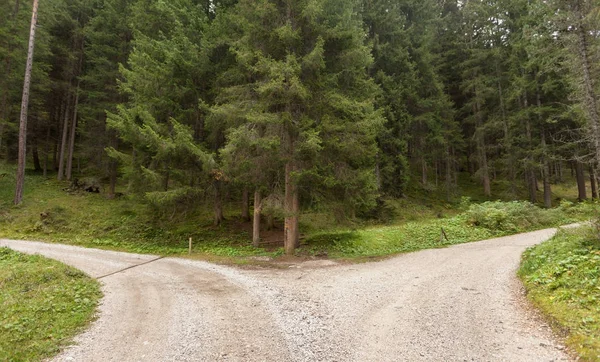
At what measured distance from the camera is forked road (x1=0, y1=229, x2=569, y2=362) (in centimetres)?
468

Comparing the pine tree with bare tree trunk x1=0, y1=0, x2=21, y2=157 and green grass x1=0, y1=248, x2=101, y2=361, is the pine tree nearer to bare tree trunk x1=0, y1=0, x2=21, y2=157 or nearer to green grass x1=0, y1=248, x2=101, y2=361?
green grass x1=0, y1=248, x2=101, y2=361

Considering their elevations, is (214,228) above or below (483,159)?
below

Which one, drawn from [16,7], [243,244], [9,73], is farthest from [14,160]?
[243,244]

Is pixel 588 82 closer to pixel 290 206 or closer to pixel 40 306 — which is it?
pixel 290 206

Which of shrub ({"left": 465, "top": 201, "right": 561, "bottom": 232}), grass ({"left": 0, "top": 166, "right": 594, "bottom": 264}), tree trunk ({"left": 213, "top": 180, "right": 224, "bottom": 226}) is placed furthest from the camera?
shrub ({"left": 465, "top": 201, "right": 561, "bottom": 232})

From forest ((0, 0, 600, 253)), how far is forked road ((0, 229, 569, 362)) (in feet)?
12.2

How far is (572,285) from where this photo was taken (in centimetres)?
639

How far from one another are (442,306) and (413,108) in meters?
21.8

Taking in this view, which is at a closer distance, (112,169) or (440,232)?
(440,232)

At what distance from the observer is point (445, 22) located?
3244 cm

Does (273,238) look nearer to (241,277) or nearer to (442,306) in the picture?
(241,277)

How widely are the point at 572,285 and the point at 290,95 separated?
9806mm

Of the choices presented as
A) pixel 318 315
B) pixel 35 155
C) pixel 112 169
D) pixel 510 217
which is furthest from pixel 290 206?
pixel 35 155

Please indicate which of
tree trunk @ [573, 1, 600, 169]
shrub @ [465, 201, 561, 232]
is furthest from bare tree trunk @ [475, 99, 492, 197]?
tree trunk @ [573, 1, 600, 169]
